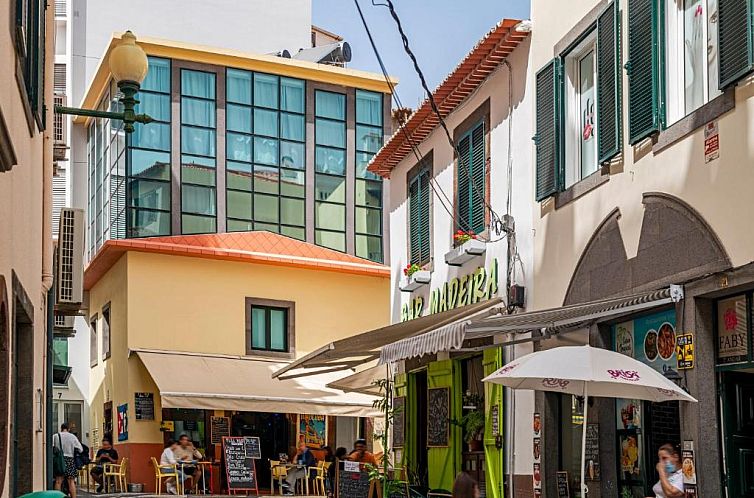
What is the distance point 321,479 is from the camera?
2698cm

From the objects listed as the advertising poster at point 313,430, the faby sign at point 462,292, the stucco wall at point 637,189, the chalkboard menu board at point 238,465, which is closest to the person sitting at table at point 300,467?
the chalkboard menu board at point 238,465

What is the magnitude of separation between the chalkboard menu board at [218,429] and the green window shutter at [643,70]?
1816 centimetres

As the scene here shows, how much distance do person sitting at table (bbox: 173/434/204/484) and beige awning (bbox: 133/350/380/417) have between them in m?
1.11

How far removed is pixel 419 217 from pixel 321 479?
7999 mm

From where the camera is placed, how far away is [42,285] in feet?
42.7

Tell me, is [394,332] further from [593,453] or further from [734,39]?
[734,39]

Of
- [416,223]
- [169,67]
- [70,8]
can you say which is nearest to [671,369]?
[416,223]

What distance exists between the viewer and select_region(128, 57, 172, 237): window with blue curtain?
29703mm

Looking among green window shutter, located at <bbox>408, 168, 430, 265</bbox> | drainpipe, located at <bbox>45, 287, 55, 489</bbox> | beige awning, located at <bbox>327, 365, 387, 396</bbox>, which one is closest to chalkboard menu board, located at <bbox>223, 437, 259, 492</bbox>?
beige awning, located at <bbox>327, 365, 387, 396</bbox>

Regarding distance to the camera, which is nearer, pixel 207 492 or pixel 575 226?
pixel 575 226

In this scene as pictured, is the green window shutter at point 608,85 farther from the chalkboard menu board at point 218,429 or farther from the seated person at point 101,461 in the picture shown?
the chalkboard menu board at point 218,429

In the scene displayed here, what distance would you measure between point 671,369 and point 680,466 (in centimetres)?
102

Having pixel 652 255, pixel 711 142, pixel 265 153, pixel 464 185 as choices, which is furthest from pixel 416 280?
pixel 265 153

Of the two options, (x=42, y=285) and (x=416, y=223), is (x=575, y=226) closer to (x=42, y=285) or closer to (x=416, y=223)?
(x=42, y=285)
